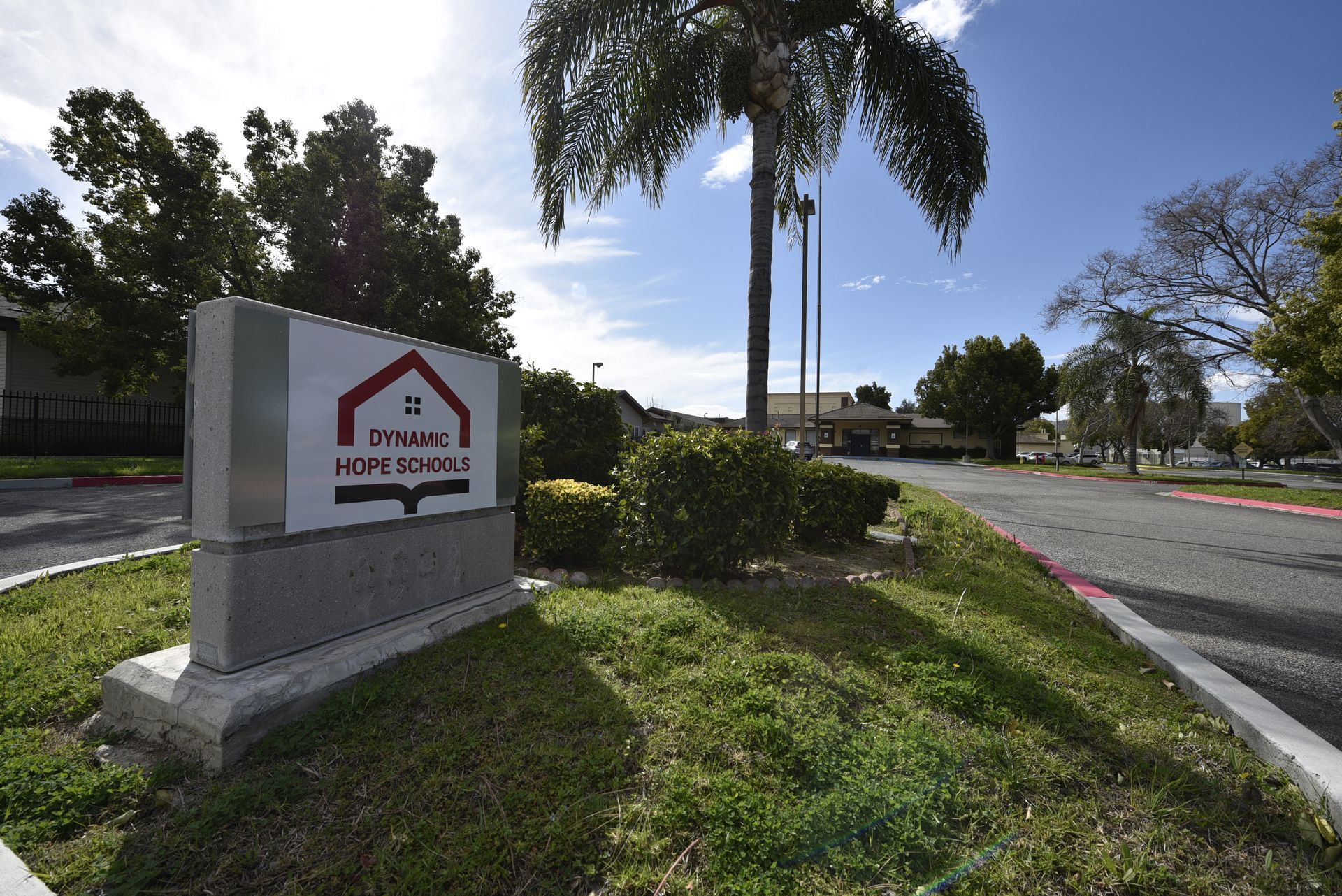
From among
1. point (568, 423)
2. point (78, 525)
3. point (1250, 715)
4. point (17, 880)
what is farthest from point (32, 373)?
point (1250, 715)

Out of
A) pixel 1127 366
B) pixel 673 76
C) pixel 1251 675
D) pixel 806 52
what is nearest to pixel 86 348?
pixel 673 76

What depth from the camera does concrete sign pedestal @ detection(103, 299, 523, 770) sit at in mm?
2557

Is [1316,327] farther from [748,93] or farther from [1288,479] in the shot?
[1288,479]

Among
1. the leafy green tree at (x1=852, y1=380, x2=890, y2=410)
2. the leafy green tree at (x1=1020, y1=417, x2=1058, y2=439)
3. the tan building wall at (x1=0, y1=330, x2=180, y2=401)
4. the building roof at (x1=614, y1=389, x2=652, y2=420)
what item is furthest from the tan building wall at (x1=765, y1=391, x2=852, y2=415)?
the tan building wall at (x1=0, y1=330, x2=180, y2=401)

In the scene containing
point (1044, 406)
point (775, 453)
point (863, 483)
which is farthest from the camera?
point (1044, 406)

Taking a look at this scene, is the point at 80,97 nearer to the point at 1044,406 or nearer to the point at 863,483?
the point at 863,483

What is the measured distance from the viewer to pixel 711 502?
4.65 metres

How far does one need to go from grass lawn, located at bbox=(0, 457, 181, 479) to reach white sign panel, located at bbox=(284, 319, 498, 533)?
12.8 m

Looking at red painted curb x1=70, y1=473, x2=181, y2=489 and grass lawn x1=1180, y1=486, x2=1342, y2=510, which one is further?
grass lawn x1=1180, y1=486, x2=1342, y2=510

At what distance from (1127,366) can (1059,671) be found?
28.1 m

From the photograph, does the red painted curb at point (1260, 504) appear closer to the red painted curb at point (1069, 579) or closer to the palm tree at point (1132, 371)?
the palm tree at point (1132, 371)

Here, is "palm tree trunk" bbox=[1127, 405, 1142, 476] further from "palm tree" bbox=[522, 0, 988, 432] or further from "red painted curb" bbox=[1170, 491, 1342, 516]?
"palm tree" bbox=[522, 0, 988, 432]

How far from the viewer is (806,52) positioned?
8.59 metres

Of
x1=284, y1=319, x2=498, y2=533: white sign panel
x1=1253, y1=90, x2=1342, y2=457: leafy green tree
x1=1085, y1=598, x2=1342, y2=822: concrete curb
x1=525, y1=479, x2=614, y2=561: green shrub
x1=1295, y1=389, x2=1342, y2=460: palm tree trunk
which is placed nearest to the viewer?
x1=1085, y1=598, x2=1342, y2=822: concrete curb
